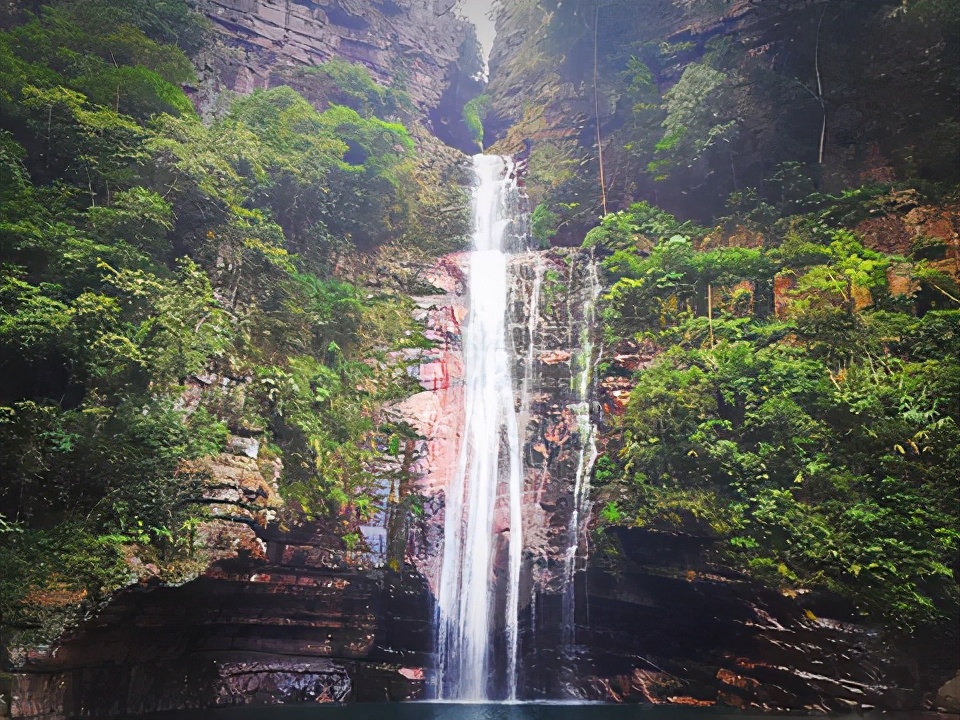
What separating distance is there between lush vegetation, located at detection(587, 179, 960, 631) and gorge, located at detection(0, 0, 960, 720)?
0.05 meters

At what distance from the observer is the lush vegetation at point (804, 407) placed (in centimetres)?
945

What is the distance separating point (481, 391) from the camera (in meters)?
13.5

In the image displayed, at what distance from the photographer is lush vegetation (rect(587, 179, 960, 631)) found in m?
9.45

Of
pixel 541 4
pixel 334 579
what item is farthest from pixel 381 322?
pixel 541 4

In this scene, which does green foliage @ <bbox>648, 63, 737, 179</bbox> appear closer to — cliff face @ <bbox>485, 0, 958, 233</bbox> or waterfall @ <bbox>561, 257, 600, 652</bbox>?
cliff face @ <bbox>485, 0, 958, 233</bbox>

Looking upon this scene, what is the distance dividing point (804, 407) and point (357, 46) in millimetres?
17004

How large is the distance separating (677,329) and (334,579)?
7.97m

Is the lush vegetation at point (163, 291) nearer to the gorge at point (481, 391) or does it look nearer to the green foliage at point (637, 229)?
the gorge at point (481, 391)

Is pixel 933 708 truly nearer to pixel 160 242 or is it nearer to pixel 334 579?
pixel 334 579

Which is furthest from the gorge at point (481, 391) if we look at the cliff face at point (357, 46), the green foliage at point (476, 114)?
the green foliage at point (476, 114)

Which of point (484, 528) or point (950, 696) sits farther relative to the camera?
point (484, 528)

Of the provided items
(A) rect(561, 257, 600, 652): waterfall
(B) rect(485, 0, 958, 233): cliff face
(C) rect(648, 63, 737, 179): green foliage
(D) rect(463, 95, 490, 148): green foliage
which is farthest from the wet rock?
(D) rect(463, 95, 490, 148): green foliage

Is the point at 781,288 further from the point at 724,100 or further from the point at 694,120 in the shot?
the point at 724,100

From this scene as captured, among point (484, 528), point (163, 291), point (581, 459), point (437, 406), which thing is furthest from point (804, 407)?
point (163, 291)
